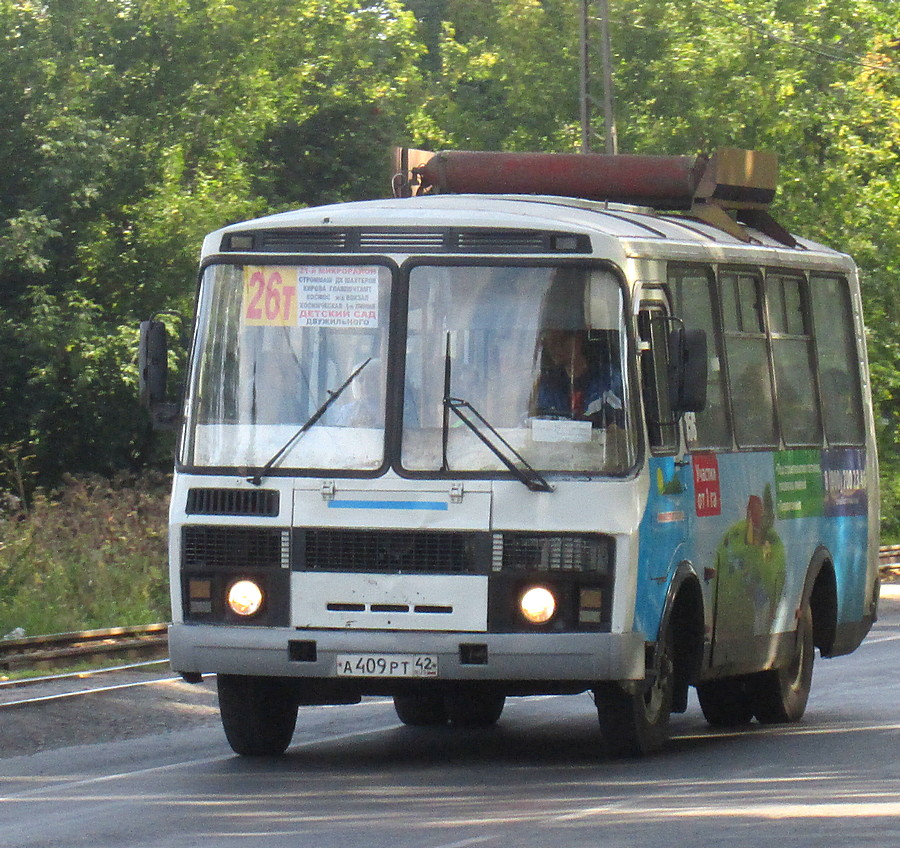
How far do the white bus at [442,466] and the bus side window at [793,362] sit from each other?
5.42 feet

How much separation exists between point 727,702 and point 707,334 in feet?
9.44

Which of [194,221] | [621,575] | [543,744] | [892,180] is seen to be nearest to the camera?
[621,575]

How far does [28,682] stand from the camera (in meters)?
16.7

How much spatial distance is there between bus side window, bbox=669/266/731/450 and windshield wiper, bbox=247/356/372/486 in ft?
6.30

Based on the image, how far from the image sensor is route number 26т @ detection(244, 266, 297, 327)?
11.1m

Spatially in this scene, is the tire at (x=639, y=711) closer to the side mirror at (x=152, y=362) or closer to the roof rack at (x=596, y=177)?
the side mirror at (x=152, y=362)

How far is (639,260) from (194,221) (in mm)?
27074

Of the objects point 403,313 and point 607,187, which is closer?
point 403,313

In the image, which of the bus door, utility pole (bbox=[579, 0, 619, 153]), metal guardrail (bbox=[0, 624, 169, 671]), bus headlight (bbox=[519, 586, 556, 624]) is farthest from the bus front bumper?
utility pole (bbox=[579, 0, 619, 153])

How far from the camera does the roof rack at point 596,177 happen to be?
44.0ft

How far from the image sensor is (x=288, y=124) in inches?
1860

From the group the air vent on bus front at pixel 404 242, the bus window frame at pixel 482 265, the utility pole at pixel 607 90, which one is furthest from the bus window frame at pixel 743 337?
the utility pole at pixel 607 90

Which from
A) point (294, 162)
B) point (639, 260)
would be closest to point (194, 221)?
point (294, 162)

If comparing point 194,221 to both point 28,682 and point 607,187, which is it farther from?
point 607,187
